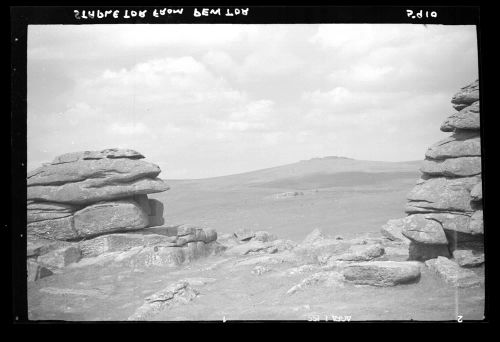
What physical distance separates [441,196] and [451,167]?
109cm

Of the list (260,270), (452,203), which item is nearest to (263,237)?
(260,270)

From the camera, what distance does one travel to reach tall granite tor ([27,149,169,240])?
1532 cm

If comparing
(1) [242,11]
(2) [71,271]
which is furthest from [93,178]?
(1) [242,11]

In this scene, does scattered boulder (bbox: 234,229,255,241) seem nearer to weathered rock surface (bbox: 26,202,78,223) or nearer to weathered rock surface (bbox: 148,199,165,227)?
weathered rock surface (bbox: 148,199,165,227)

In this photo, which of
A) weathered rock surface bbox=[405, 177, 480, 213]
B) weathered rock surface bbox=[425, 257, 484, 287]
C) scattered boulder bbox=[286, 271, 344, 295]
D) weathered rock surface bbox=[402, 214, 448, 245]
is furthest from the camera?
weathered rock surface bbox=[402, 214, 448, 245]

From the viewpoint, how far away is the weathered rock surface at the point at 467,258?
9805 mm

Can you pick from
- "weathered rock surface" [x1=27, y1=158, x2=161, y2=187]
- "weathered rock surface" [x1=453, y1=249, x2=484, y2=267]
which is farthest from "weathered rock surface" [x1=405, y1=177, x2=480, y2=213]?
"weathered rock surface" [x1=27, y1=158, x2=161, y2=187]

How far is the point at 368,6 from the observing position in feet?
29.8

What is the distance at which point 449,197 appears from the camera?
12500mm

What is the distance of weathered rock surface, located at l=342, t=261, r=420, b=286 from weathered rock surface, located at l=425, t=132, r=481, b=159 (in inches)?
140

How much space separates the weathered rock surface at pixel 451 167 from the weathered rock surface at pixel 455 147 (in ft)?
0.59

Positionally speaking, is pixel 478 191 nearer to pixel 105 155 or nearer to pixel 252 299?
pixel 252 299

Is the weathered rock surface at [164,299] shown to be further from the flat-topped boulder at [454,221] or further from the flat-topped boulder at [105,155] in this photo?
the flat-topped boulder at [454,221]

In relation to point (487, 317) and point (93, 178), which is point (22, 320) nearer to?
point (93, 178)
